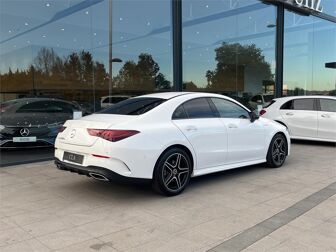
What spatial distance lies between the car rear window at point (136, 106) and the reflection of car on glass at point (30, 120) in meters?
2.63

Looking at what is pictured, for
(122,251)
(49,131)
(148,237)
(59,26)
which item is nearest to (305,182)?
(148,237)

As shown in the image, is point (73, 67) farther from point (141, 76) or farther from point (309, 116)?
point (309, 116)

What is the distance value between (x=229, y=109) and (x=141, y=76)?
3.90 metres

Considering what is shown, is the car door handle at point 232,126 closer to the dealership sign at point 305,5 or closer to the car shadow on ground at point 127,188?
the car shadow on ground at point 127,188

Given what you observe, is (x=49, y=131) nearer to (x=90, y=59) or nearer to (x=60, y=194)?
(x=90, y=59)

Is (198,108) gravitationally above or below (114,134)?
above

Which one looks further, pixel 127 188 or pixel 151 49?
pixel 151 49

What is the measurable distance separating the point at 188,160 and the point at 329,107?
22.2 ft

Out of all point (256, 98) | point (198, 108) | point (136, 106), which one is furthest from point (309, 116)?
point (136, 106)

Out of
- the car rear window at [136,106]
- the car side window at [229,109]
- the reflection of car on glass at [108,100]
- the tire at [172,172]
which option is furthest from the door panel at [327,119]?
the car rear window at [136,106]

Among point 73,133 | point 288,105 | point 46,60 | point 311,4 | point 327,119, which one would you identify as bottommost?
point 327,119

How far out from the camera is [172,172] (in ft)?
18.7

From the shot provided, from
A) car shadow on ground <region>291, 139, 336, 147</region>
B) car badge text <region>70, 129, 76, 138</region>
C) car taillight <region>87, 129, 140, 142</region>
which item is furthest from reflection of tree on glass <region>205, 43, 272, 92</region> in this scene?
car taillight <region>87, 129, 140, 142</region>

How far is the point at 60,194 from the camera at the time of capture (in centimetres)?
582
